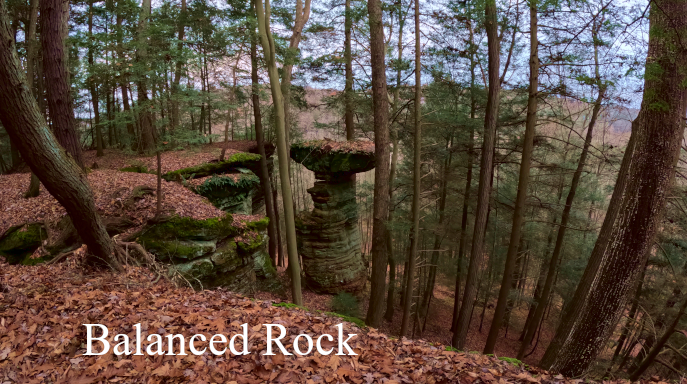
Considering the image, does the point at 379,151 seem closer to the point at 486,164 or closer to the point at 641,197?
the point at 486,164

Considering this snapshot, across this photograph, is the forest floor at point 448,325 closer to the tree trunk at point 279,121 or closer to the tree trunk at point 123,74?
the tree trunk at point 279,121

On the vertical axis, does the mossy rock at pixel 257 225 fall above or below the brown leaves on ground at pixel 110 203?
below

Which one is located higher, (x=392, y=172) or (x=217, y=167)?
(x=217, y=167)

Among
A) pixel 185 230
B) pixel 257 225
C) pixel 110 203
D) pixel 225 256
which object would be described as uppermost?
pixel 110 203

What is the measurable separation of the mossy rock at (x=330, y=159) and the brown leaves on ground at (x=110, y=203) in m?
4.87

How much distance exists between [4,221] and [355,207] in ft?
35.6

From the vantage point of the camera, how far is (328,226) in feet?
44.8

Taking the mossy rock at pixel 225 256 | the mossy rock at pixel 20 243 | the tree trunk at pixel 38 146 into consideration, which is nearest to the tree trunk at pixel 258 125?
the mossy rock at pixel 225 256

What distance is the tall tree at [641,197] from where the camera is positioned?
3.64m

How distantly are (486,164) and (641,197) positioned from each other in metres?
4.24

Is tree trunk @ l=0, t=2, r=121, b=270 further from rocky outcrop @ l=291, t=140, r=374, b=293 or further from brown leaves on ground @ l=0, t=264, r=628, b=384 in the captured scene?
rocky outcrop @ l=291, t=140, r=374, b=293

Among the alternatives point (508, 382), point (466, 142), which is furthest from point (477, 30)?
point (508, 382)

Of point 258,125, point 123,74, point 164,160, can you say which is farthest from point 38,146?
point 258,125

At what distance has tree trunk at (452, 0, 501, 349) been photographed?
7.27m
